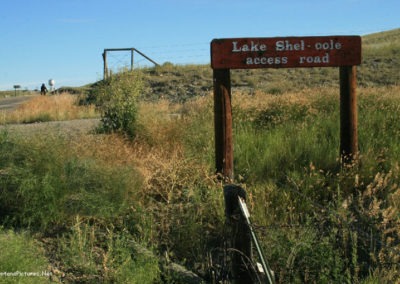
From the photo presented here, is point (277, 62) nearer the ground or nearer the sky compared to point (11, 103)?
nearer the ground

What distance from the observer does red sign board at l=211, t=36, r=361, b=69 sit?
22.1 ft

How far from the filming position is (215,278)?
466 centimetres

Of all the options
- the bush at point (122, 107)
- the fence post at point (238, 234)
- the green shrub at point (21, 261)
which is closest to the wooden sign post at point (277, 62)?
the fence post at point (238, 234)

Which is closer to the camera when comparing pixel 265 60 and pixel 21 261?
pixel 21 261

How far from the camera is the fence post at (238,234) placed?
4.12 metres

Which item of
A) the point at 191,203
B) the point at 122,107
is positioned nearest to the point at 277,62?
the point at 191,203

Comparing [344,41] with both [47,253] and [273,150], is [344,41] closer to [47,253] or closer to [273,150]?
[273,150]

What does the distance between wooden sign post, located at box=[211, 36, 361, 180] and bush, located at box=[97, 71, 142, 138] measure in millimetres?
2906

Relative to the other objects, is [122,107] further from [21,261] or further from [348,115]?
[21,261]

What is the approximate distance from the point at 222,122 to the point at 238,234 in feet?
9.01

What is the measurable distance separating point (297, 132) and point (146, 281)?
4547 millimetres

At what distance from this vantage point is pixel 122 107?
9742 millimetres

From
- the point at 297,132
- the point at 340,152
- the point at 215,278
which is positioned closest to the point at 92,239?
the point at 215,278

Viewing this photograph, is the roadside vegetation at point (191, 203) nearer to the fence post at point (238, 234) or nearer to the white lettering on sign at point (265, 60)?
the fence post at point (238, 234)
